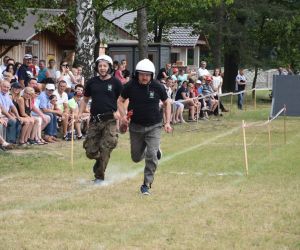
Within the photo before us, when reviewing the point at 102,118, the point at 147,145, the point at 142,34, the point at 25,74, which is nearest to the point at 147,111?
the point at 147,145

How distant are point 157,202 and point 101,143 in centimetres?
196

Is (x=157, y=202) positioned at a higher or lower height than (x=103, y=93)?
lower

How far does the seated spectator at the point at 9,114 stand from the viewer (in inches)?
671

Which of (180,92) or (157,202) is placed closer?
(157,202)

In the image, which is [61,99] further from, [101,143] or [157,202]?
[157,202]

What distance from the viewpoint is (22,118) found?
17672 mm

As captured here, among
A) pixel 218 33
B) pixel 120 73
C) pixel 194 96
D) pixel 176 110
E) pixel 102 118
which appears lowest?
pixel 176 110

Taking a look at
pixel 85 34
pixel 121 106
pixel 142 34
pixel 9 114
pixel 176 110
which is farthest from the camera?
pixel 142 34

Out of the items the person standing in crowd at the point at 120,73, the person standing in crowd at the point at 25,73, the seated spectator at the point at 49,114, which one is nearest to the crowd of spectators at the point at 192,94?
the person standing in crowd at the point at 120,73

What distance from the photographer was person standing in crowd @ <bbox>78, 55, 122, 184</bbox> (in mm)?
12320

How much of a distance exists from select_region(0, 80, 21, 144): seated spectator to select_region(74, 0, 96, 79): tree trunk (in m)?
5.66

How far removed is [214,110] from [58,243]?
71.6 feet

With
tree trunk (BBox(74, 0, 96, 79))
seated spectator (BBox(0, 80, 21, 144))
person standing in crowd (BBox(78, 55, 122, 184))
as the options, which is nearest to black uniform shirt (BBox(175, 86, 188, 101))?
tree trunk (BBox(74, 0, 96, 79))

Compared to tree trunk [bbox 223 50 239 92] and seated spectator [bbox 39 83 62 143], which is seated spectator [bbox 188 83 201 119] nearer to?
seated spectator [bbox 39 83 62 143]
